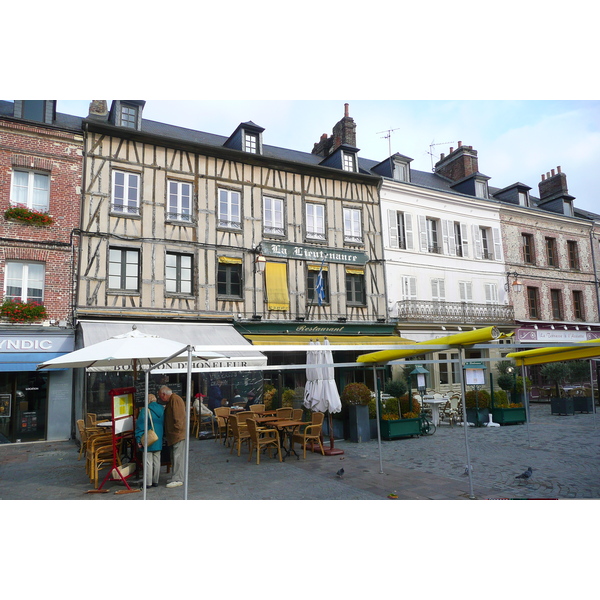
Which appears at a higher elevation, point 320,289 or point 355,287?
point 355,287

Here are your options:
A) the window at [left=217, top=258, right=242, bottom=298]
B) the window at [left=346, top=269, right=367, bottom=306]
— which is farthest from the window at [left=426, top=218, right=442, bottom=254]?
the window at [left=217, top=258, right=242, bottom=298]

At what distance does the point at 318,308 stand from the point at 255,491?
383 inches

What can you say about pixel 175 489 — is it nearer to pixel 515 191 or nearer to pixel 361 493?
pixel 361 493

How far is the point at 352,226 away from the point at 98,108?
8929 mm

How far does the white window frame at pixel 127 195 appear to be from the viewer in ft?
42.9

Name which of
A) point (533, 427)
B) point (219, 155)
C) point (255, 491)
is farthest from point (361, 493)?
point (219, 155)

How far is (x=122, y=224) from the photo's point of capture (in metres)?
13.0

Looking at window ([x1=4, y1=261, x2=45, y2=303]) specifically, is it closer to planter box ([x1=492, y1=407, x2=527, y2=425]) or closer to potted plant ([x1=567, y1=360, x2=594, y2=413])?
planter box ([x1=492, y1=407, x2=527, y2=425])

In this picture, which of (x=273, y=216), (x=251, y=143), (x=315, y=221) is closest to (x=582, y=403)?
(x=315, y=221)

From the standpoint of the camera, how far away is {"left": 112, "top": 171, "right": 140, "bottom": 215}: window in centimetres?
1311

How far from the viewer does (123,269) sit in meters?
13.0

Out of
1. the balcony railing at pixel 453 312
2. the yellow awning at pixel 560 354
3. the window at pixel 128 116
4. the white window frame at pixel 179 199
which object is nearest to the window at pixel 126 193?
the white window frame at pixel 179 199

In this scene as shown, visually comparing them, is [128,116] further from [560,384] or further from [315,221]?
[560,384]

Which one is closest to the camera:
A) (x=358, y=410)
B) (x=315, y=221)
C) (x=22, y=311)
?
(x=358, y=410)
